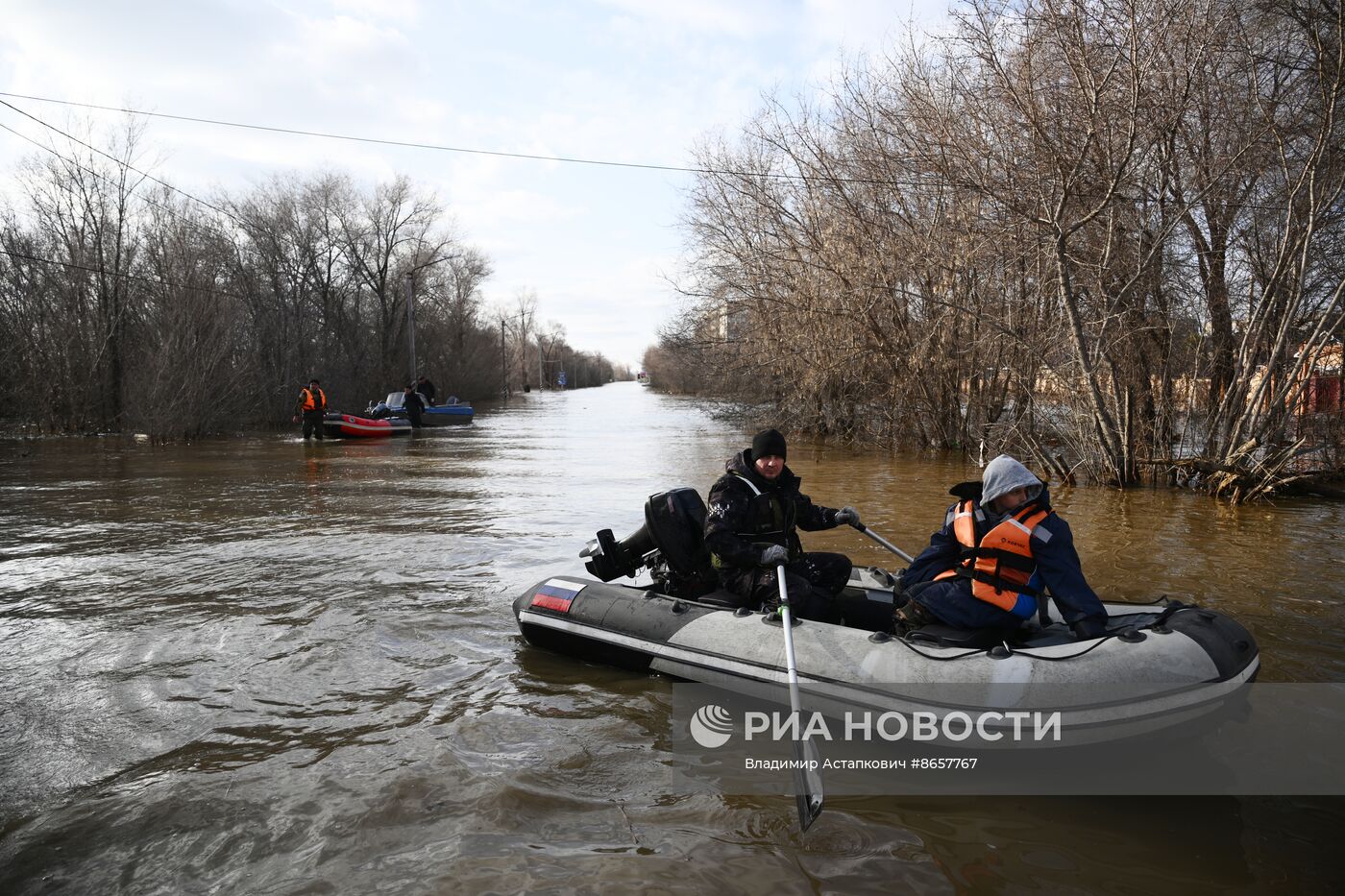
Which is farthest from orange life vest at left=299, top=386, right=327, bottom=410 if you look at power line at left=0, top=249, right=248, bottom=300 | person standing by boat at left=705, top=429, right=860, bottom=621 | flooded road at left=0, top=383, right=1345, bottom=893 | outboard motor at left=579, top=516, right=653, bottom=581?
person standing by boat at left=705, top=429, right=860, bottom=621

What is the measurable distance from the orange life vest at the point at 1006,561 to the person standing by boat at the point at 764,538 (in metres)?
1.03

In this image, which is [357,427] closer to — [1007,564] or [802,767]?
[1007,564]

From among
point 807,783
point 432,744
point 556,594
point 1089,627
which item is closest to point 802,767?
point 807,783

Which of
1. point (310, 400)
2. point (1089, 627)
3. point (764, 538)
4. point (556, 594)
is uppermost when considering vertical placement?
point (310, 400)

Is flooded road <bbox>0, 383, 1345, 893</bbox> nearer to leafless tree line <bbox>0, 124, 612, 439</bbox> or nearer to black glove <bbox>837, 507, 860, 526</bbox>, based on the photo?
black glove <bbox>837, 507, 860, 526</bbox>

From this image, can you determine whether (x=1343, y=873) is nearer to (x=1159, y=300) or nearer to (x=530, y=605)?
(x=530, y=605)

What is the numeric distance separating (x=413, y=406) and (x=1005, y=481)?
23.9 metres

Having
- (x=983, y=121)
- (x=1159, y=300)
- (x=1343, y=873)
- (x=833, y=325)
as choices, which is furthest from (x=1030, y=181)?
(x=1343, y=873)

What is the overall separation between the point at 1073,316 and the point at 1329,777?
803 centimetres

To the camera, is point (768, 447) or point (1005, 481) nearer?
point (1005, 481)

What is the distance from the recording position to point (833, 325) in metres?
17.3

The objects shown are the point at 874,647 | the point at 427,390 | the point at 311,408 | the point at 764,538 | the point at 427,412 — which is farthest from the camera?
the point at 427,390

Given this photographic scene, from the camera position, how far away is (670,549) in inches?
214

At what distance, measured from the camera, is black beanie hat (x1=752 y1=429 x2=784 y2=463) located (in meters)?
5.17
